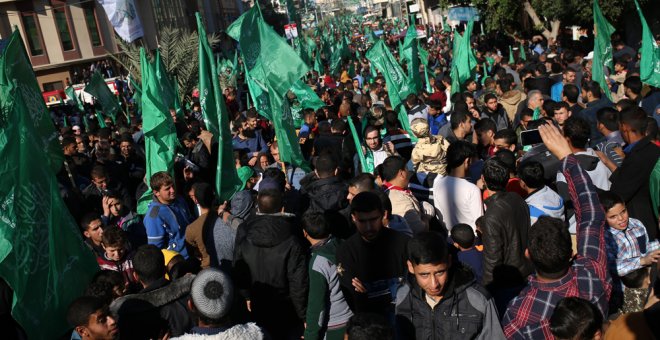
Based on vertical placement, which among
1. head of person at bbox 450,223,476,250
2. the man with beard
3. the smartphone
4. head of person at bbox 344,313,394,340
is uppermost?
the smartphone

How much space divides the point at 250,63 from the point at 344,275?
14.0 feet

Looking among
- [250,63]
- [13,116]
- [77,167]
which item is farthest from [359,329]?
[77,167]

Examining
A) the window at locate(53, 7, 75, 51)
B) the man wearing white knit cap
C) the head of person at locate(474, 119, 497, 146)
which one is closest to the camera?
the man wearing white knit cap

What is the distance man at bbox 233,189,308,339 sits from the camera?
14.5ft

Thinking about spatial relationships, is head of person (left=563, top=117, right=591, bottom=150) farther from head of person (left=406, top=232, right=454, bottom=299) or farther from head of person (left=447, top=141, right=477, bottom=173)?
head of person (left=406, top=232, right=454, bottom=299)

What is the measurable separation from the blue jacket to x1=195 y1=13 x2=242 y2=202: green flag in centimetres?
65

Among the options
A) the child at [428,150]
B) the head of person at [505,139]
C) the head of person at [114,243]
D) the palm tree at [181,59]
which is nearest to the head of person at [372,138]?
Answer: the child at [428,150]

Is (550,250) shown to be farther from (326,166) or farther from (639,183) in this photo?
(326,166)

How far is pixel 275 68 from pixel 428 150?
2.05 m

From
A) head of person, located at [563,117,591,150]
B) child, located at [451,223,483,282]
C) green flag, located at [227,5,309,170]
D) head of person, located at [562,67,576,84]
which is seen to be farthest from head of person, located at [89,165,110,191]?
head of person, located at [562,67,576,84]

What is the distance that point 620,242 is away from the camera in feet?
13.7

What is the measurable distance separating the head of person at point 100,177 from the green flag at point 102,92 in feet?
16.5

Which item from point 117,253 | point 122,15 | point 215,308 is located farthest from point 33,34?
point 215,308

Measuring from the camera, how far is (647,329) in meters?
2.30
